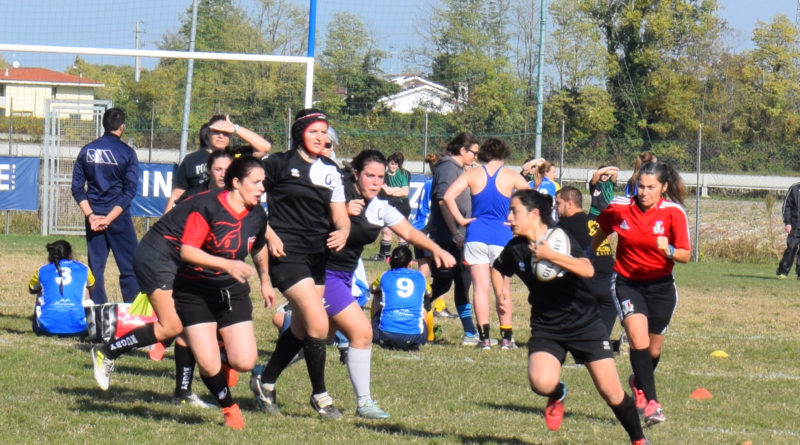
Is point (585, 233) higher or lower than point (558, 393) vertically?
higher

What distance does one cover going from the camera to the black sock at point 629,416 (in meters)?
5.63

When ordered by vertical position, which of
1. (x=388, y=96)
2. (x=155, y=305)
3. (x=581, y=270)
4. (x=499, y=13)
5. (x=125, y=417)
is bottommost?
(x=125, y=417)

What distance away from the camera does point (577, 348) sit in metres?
5.68

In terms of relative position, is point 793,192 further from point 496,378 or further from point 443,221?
point 496,378

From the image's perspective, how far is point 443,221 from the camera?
10672 millimetres

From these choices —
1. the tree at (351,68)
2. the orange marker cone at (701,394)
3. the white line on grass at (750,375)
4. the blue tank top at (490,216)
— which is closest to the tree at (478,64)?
the tree at (351,68)

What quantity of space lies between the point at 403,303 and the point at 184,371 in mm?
3266

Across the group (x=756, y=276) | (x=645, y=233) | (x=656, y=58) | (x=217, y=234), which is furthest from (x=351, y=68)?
(x=656, y=58)

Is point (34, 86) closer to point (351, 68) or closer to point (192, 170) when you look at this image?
point (351, 68)

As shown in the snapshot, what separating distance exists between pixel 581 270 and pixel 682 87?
46.0 metres

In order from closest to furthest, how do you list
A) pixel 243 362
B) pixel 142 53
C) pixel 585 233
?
1. pixel 243 362
2. pixel 585 233
3. pixel 142 53

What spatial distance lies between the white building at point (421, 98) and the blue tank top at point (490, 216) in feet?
38.9

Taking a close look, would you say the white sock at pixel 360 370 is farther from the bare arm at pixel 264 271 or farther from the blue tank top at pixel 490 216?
the blue tank top at pixel 490 216

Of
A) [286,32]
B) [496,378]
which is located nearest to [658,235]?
[496,378]
